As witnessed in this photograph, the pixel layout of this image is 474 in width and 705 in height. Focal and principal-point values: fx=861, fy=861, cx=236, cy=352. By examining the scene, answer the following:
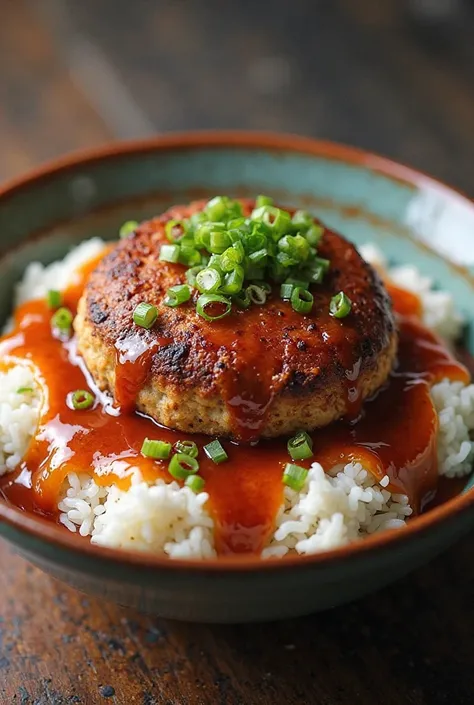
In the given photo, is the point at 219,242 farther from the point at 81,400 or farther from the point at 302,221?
the point at 81,400

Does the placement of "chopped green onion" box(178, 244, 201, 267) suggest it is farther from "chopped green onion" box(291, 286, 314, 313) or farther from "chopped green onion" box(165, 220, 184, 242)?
"chopped green onion" box(291, 286, 314, 313)

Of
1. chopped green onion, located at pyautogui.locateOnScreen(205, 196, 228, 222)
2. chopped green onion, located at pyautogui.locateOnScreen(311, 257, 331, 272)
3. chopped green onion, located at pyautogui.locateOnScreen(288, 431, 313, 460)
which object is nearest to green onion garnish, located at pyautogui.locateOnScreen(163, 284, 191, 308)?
chopped green onion, located at pyautogui.locateOnScreen(205, 196, 228, 222)

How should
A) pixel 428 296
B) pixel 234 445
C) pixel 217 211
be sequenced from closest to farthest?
1. pixel 234 445
2. pixel 217 211
3. pixel 428 296

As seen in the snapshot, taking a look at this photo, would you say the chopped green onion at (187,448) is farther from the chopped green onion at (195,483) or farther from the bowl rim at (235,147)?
the bowl rim at (235,147)

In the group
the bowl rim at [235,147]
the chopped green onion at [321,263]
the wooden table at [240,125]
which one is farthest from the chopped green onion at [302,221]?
the wooden table at [240,125]

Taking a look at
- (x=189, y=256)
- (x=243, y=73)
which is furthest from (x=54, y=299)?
(x=243, y=73)

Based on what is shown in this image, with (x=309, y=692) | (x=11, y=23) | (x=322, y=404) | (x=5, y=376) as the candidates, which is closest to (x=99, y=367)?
(x=5, y=376)
